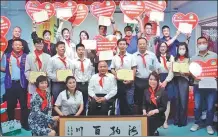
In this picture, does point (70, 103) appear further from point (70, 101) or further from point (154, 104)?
point (154, 104)

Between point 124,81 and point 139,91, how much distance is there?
0.17m

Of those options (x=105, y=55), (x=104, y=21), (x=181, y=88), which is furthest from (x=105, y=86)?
(x=181, y=88)

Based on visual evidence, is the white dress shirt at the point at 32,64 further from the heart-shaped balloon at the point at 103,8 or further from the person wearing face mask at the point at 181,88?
the person wearing face mask at the point at 181,88

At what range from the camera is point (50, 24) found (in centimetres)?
353

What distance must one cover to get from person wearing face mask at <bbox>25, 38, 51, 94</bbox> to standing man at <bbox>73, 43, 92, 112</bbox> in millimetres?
274

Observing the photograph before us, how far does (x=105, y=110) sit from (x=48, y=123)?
20.6 inches

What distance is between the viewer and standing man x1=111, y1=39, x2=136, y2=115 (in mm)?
3488

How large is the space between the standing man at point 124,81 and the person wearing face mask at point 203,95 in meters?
0.59

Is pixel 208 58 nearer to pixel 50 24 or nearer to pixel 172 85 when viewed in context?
pixel 172 85

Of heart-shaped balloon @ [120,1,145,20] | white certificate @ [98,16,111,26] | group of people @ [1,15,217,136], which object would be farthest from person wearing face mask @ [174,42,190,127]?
white certificate @ [98,16,111,26]

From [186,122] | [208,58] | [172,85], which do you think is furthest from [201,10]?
[186,122]

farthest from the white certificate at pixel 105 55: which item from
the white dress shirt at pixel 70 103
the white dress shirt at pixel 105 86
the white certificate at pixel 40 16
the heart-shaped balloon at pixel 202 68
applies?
the heart-shaped balloon at pixel 202 68

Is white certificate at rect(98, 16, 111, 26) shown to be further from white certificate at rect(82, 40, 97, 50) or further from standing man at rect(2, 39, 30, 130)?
standing man at rect(2, 39, 30, 130)

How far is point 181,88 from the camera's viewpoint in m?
3.57
